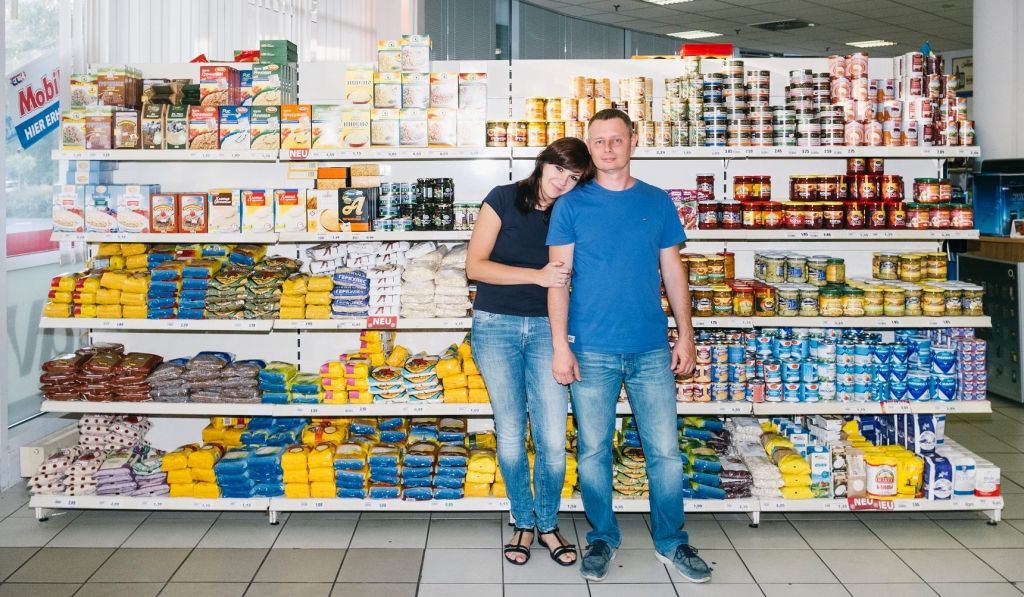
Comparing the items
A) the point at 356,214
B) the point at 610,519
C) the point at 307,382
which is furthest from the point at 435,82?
the point at 610,519

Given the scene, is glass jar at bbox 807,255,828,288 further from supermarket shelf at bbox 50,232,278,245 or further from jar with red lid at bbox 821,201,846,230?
supermarket shelf at bbox 50,232,278,245

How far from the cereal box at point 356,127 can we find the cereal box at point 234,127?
503 mm

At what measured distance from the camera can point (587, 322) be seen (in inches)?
133

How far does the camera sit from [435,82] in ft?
13.8

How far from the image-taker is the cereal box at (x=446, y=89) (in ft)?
13.7

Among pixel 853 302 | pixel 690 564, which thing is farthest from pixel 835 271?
pixel 690 564

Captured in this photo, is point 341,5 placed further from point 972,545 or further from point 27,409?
point 972,545

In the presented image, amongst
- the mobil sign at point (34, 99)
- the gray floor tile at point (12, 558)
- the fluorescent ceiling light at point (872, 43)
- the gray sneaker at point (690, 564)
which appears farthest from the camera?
the fluorescent ceiling light at point (872, 43)

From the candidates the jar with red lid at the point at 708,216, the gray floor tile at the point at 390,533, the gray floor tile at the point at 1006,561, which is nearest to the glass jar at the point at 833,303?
the jar with red lid at the point at 708,216

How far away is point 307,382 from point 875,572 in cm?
275

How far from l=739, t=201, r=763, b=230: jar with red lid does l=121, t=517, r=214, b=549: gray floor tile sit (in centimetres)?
302

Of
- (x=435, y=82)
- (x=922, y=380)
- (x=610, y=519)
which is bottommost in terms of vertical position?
(x=610, y=519)

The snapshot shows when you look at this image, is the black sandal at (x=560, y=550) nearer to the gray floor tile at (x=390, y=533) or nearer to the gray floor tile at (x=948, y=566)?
the gray floor tile at (x=390, y=533)

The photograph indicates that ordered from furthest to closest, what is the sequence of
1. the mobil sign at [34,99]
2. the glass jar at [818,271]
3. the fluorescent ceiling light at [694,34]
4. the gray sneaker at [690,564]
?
the fluorescent ceiling light at [694,34]
the mobil sign at [34,99]
the glass jar at [818,271]
the gray sneaker at [690,564]
